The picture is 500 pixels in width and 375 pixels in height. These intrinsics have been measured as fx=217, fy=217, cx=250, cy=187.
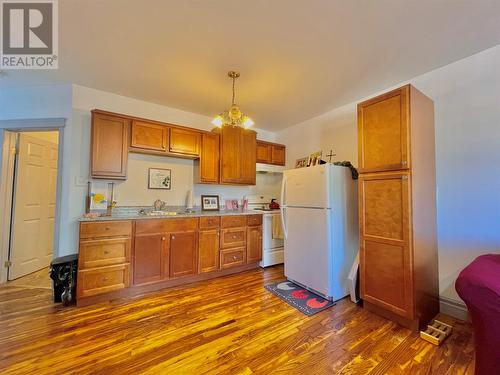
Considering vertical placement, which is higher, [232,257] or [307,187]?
[307,187]

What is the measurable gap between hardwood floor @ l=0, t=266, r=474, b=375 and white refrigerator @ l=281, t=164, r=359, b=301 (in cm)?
33

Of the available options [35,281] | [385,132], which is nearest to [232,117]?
[385,132]

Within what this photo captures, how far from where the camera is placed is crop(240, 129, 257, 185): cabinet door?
3.76m

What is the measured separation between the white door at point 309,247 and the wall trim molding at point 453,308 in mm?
1072

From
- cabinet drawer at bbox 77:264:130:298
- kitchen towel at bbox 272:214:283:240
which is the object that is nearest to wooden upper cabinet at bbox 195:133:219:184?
kitchen towel at bbox 272:214:283:240

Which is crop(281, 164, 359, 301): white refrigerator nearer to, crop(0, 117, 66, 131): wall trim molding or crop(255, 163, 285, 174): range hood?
crop(255, 163, 285, 174): range hood

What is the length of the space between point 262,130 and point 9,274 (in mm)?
4491

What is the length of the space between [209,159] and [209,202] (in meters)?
0.75

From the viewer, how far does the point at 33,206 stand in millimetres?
3199

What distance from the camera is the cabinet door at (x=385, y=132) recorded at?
1.95 meters

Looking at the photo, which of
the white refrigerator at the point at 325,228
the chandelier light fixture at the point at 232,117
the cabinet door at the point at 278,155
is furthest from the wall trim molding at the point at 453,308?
the cabinet door at the point at 278,155

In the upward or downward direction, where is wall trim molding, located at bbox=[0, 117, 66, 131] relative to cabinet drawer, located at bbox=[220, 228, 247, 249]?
upward

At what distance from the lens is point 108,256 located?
7.97ft

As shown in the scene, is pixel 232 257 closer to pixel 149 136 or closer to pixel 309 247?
pixel 309 247
